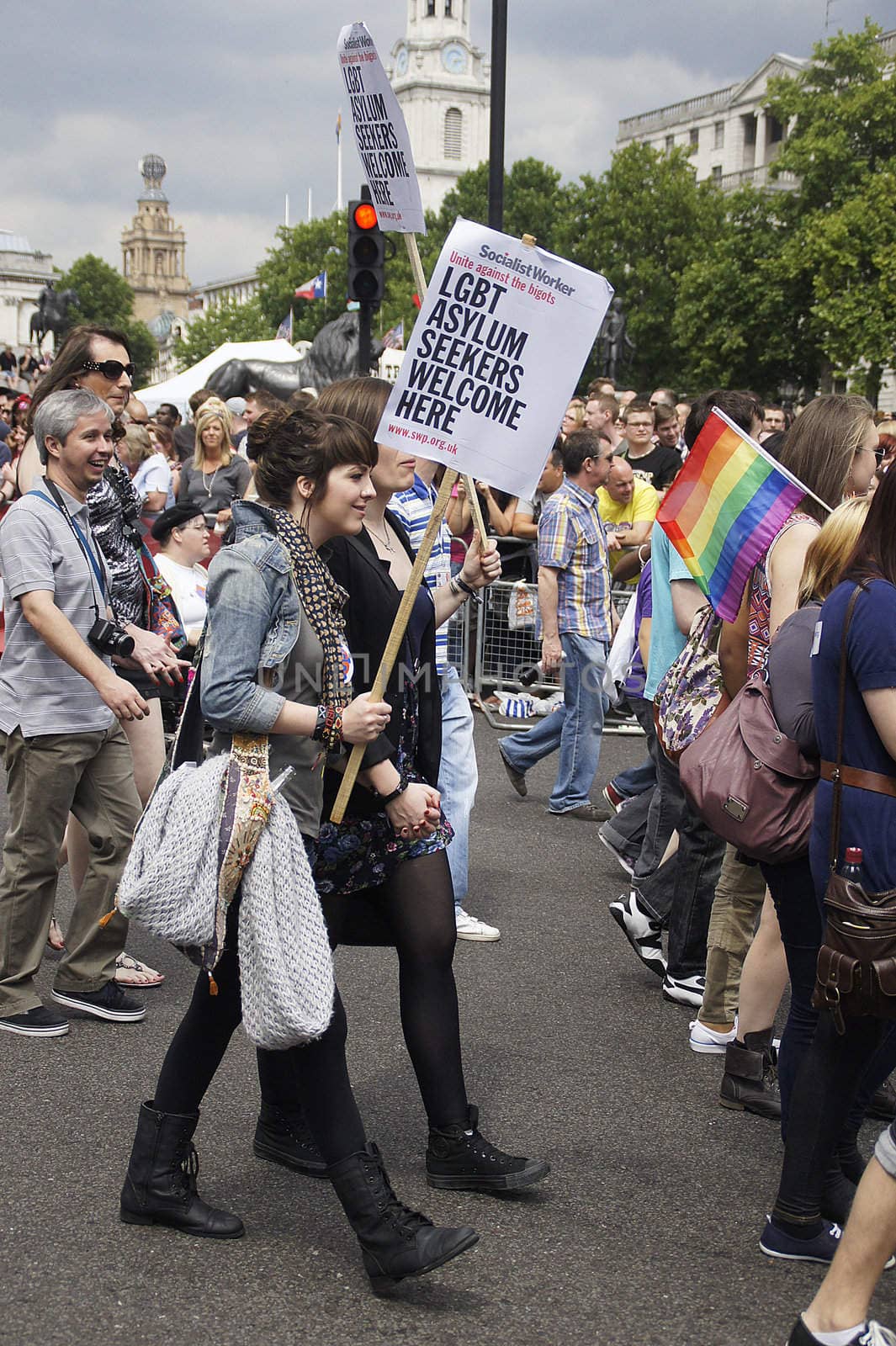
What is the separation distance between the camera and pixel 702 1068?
184 inches

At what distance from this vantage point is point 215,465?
10.7 m

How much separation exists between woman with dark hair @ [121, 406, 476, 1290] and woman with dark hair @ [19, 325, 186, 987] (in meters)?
1.46

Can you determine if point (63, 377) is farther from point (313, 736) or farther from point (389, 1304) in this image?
point (389, 1304)

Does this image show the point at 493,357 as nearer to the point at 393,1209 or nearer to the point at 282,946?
the point at 282,946

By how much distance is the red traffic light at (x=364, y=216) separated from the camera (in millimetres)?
10555

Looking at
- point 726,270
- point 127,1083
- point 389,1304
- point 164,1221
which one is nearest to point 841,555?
point 389,1304

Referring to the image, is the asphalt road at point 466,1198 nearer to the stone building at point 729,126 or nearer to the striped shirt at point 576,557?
the striped shirt at point 576,557

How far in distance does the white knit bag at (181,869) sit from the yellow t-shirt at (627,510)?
272 inches

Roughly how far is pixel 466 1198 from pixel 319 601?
1490 mm

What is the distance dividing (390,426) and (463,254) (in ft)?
1.37

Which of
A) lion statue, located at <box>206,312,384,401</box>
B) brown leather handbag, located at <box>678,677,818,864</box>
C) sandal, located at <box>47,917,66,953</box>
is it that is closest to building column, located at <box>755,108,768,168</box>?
lion statue, located at <box>206,312,384,401</box>

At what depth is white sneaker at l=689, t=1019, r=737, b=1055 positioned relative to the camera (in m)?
4.75

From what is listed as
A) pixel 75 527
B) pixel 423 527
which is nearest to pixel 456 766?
pixel 423 527

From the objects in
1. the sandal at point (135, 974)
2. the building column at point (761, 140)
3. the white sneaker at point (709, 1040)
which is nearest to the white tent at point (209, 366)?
the sandal at point (135, 974)
